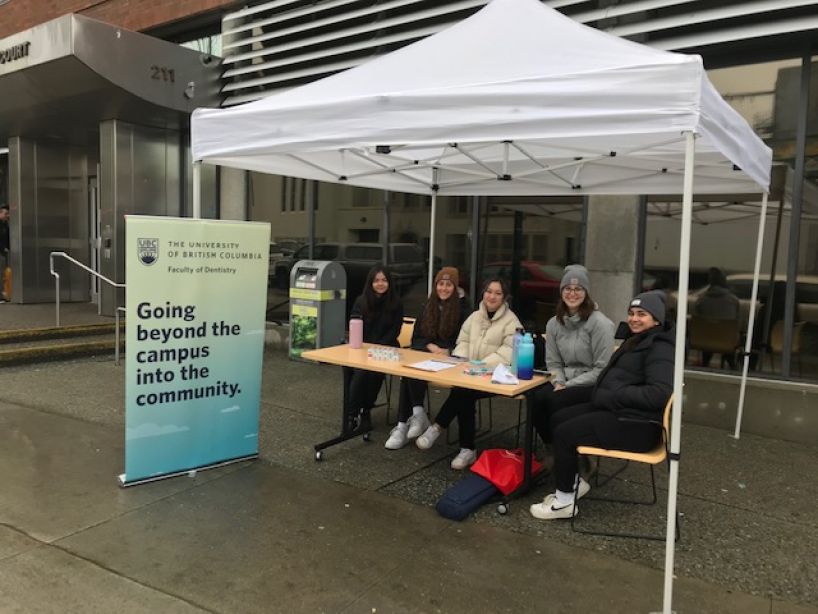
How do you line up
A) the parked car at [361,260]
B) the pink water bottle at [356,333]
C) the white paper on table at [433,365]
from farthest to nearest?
1. the parked car at [361,260]
2. the pink water bottle at [356,333]
3. the white paper on table at [433,365]

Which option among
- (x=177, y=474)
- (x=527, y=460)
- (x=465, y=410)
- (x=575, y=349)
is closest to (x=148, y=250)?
(x=177, y=474)

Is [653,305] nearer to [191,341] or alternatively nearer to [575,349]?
[575,349]

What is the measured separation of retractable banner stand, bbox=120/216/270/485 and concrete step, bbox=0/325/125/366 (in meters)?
4.20

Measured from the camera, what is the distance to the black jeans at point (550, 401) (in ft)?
14.3

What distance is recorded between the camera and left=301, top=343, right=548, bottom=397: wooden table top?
153 inches

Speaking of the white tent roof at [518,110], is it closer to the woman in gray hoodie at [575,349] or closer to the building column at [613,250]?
the woman in gray hoodie at [575,349]

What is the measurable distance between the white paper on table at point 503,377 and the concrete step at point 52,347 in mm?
6009

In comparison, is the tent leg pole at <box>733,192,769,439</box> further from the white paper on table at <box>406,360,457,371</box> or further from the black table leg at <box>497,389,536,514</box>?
the white paper on table at <box>406,360,457,371</box>

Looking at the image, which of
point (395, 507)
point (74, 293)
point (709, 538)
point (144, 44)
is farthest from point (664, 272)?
point (74, 293)

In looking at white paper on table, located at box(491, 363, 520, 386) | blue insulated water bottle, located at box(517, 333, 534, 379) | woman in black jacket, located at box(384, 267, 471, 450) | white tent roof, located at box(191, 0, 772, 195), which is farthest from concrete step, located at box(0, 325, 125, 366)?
blue insulated water bottle, located at box(517, 333, 534, 379)

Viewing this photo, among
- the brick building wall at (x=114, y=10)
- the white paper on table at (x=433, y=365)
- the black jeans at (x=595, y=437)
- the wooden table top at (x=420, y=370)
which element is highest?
the brick building wall at (x=114, y=10)

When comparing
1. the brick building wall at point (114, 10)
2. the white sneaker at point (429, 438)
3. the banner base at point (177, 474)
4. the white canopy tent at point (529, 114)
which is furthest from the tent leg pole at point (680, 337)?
the brick building wall at point (114, 10)

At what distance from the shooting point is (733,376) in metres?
6.01

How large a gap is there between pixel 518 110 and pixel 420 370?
1.84 m
